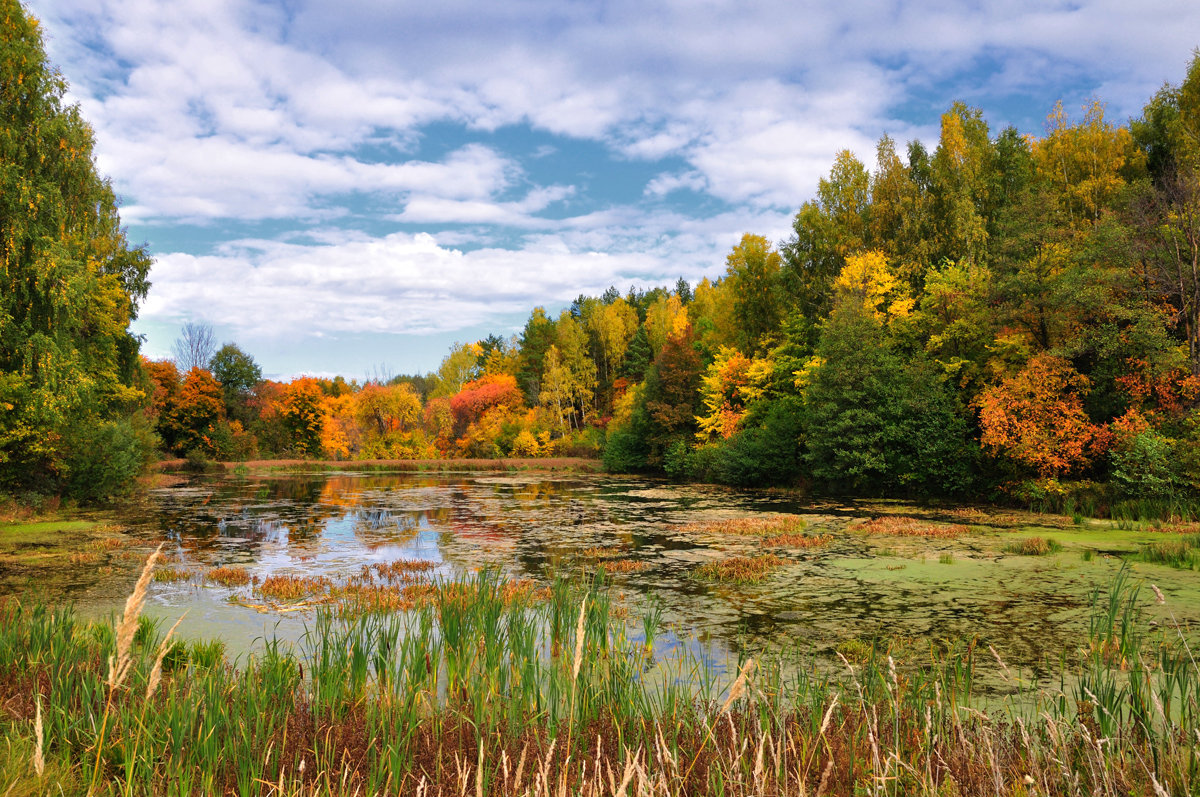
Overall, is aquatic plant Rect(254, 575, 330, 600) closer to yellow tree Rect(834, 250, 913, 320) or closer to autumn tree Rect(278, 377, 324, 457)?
yellow tree Rect(834, 250, 913, 320)

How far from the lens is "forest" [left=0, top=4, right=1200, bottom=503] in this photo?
17828 millimetres

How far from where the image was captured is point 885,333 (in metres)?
30.7

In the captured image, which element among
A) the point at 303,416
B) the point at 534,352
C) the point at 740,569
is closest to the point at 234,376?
the point at 303,416

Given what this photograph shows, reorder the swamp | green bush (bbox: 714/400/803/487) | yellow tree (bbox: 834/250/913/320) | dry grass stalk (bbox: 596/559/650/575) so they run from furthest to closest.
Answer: green bush (bbox: 714/400/803/487) → yellow tree (bbox: 834/250/913/320) → dry grass stalk (bbox: 596/559/650/575) → the swamp

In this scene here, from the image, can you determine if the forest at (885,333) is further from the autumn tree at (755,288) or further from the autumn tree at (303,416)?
the autumn tree at (303,416)

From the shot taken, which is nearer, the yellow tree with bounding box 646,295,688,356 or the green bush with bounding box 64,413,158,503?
the green bush with bounding box 64,413,158,503

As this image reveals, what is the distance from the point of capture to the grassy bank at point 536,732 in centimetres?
310

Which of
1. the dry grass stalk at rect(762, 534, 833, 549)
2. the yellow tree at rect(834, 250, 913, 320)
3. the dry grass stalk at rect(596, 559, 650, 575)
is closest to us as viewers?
the dry grass stalk at rect(596, 559, 650, 575)

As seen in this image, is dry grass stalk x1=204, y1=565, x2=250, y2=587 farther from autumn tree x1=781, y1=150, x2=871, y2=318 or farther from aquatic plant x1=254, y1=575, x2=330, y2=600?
autumn tree x1=781, y1=150, x2=871, y2=318

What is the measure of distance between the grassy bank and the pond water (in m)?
2.62

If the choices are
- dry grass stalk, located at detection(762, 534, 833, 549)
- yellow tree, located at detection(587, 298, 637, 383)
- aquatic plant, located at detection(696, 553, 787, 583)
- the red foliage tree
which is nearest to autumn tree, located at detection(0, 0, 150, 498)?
aquatic plant, located at detection(696, 553, 787, 583)

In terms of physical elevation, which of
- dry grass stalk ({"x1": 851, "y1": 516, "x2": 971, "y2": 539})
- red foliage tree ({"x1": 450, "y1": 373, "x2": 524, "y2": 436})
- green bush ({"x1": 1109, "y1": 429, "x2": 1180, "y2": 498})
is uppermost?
red foliage tree ({"x1": 450, "y1": 373, "x2": 524, "y2": 436})

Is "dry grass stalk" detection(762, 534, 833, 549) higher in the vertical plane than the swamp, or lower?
lower

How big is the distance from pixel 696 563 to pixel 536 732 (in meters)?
10.1
